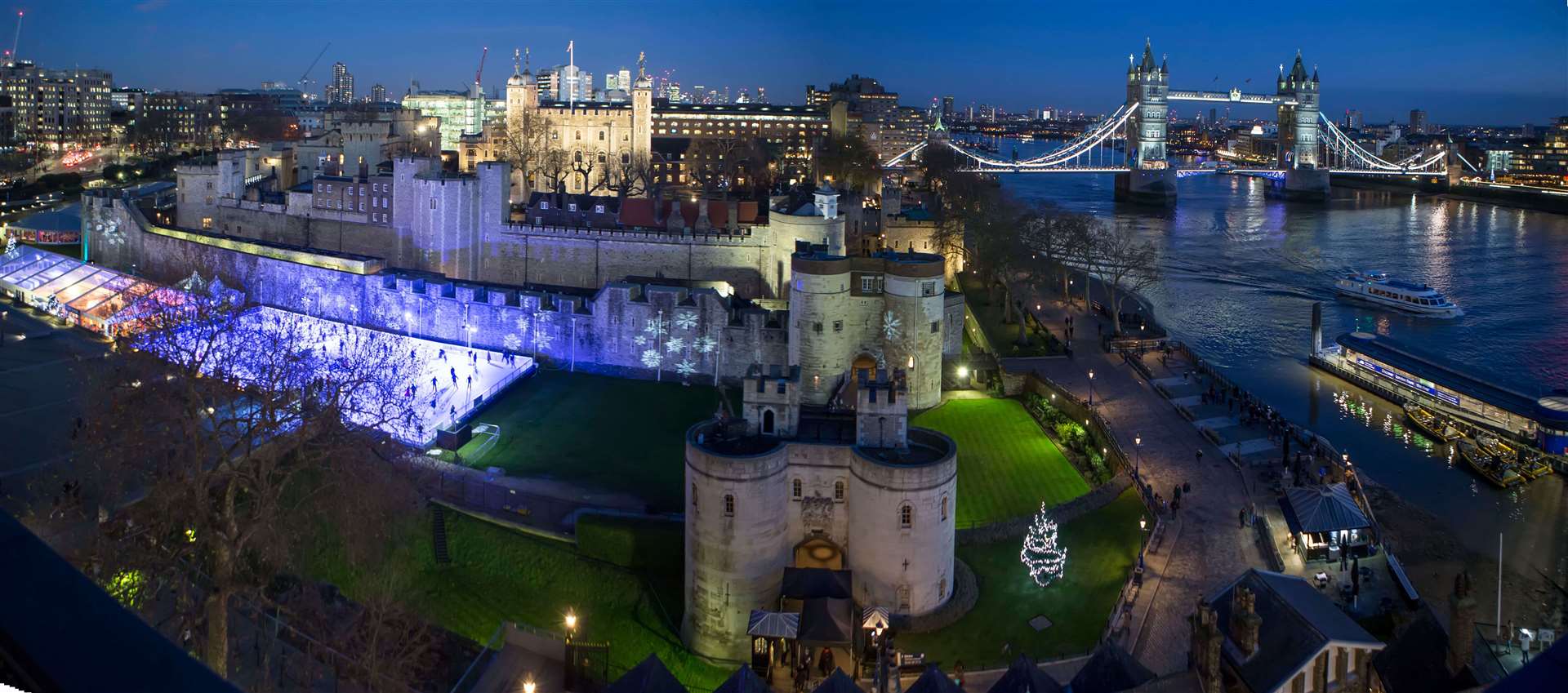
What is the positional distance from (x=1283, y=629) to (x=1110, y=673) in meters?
1.55

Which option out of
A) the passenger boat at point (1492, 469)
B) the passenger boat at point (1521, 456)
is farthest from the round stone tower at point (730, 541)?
the passenger boat at point (1521, 456)

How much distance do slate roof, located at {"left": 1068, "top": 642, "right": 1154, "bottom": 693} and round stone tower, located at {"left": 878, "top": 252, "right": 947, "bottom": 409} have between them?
10.4m

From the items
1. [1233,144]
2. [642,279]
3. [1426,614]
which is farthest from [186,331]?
[1233,144]

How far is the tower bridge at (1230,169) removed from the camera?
270 feet

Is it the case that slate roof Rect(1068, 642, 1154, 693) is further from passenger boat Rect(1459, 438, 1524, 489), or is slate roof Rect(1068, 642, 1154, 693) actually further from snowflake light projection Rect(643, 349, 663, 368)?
passenger boat Rect(1459, 438, 1524, 489)

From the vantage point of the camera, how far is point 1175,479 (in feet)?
59.8

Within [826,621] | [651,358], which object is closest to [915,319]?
[651,358]

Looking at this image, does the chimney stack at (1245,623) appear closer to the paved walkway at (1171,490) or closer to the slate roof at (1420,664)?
the slate roof at (1420,664)

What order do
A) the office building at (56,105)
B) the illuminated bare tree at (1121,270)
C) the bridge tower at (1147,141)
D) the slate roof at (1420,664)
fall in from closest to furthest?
1. the slate roof at (1420,664)
2. the illuminated bare tree at (1121,270)
3. the office building at (56,105)
4. the bridge tower at (1147,141)

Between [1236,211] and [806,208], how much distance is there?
52424 mm

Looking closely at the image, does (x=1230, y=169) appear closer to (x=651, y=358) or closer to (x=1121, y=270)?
(x=1121, y=270)

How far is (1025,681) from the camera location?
10.7 metres

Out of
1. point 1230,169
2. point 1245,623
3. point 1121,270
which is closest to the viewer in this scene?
point 1245,623

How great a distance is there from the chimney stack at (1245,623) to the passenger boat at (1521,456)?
46.9ft
